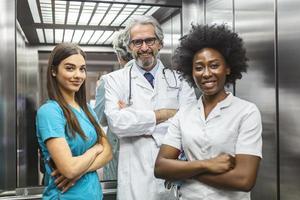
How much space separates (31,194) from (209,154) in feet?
5.68

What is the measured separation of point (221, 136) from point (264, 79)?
79 cm

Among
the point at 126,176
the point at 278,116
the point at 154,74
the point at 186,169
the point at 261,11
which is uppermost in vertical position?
the point at 261,11

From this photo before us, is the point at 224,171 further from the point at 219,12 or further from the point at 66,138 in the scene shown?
the point at 219,12

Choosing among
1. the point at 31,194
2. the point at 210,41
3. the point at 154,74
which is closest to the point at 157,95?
the point at 154,74

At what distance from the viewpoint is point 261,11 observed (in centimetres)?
221

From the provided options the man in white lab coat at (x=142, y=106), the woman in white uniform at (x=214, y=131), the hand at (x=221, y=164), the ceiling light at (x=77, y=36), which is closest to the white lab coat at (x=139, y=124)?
the man in white lab coat at (x=142, y=106)

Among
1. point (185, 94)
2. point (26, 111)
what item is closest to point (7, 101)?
point (26, 111)

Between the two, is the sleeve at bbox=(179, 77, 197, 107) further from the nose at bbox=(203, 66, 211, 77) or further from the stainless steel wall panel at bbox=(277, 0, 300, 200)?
the nose at bbox=(203, 66, 211, 77)

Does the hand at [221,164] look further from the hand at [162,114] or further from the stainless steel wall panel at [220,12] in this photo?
the stainless steel wall panel at [220,12]

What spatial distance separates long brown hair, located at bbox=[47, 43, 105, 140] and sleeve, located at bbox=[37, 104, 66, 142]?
0.04 metres

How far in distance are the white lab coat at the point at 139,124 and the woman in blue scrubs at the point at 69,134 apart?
267 mm

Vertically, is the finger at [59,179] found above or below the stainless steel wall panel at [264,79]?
below

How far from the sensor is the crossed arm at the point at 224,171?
1459mm

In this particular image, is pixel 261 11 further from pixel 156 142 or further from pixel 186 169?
pixel 186 169
